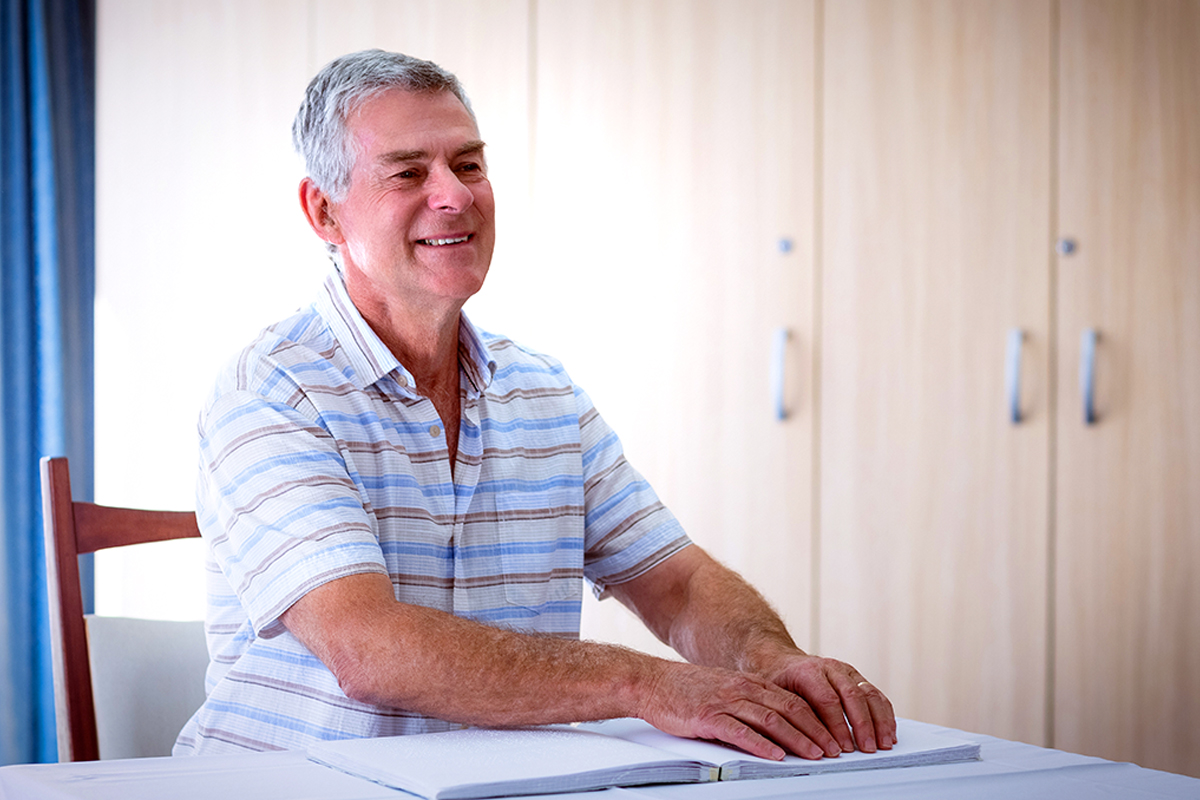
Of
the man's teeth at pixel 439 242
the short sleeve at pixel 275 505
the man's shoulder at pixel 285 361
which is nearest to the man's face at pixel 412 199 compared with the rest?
the man's teeth at pixel 439 242

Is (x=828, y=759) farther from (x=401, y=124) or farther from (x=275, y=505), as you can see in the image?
(x=401, y=124)

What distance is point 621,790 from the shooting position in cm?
82

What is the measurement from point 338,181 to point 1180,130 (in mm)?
2160

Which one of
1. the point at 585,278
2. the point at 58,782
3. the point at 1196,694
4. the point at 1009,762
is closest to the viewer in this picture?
the point at 58,782

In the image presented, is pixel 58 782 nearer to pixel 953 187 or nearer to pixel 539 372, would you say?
pixel 539 372

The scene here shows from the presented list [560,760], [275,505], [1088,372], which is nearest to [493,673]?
[560,760]

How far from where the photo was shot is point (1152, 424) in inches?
104

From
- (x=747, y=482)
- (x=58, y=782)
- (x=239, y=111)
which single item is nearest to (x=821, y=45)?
(x=747, y=482)

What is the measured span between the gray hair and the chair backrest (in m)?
0.52

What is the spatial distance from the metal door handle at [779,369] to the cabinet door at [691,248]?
2 cm

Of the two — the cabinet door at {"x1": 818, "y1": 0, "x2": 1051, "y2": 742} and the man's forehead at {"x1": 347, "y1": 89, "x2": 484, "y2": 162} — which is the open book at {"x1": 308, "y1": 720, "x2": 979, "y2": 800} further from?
the cabinet door at {"x1": 818, "y1": 0, "x2": 1051, "y2": 742}

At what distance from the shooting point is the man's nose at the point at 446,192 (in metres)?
1.40

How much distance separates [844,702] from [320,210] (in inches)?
37.4

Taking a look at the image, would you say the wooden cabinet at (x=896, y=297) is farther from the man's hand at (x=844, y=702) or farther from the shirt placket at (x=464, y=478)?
the man's hand at (x=844, y=702)
